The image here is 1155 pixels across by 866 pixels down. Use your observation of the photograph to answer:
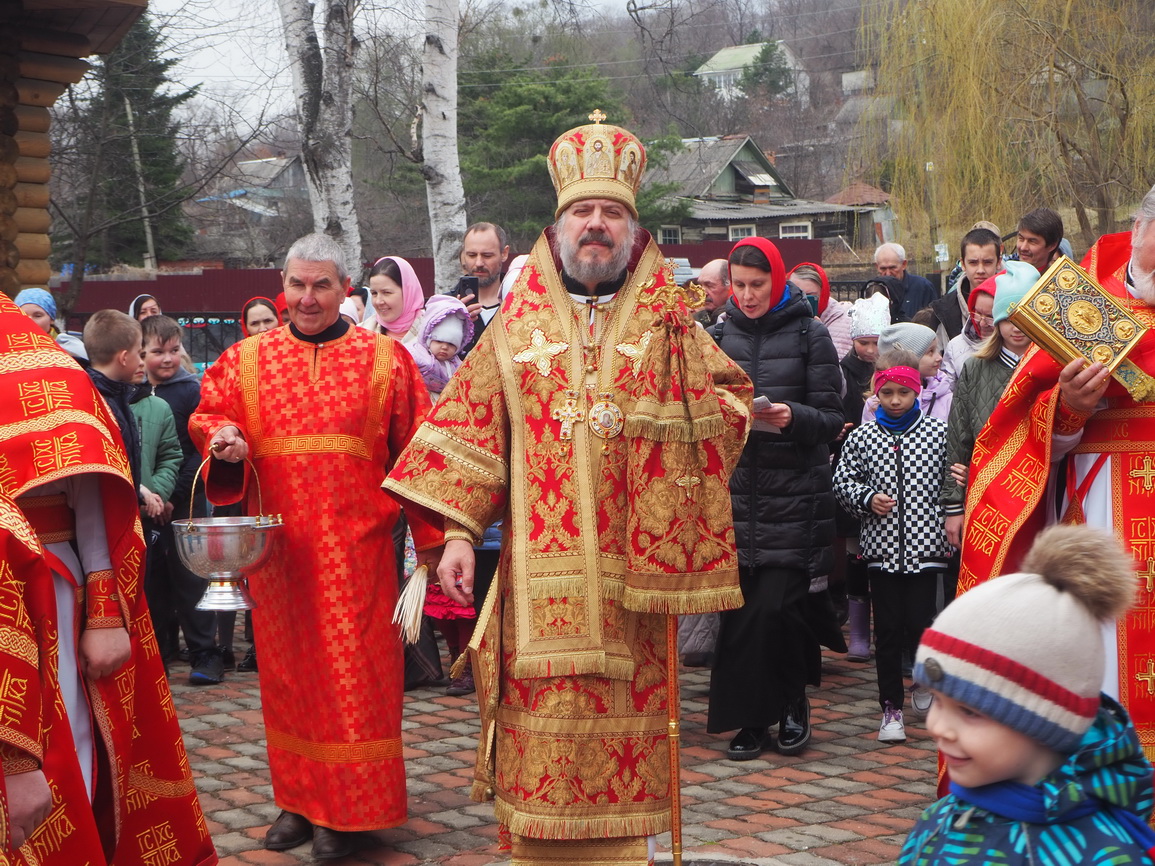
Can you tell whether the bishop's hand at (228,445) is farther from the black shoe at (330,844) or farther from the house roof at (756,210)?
the house roof at (756,210)

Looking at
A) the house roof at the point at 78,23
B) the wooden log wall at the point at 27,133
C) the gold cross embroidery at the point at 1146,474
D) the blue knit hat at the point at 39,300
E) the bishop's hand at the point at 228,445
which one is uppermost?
the house roof at the point at 78,23

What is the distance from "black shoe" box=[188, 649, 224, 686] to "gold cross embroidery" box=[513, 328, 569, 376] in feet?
13.3

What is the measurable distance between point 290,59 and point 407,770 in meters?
8.48

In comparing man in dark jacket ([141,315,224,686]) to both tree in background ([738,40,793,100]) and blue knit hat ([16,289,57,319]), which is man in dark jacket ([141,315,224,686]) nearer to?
blue knit hat ([16,289,57,319])

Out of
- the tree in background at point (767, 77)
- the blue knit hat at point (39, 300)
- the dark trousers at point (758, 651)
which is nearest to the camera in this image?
the dark trousers at point (758, 651)

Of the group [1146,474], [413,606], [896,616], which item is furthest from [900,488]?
[413,606]

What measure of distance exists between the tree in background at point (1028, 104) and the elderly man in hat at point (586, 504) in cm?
1159

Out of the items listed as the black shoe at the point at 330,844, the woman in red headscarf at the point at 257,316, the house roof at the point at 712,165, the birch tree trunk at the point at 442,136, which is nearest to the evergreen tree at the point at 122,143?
the birch tree trunk at the point at 442,136

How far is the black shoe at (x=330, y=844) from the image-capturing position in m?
4.62

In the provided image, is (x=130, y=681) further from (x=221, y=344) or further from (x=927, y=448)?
(x=221, y=344)

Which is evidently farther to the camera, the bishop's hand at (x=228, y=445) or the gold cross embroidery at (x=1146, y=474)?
the bishop's hand at (x=228, y=445)

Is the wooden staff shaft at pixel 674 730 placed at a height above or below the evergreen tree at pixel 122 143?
below

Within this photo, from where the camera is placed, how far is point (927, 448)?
6.07 m

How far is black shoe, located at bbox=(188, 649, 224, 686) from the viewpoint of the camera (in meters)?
7.30
